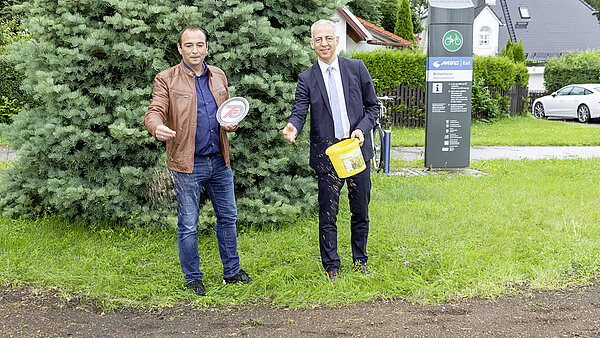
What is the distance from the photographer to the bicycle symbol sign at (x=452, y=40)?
9273mm

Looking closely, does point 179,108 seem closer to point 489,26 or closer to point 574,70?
point 574,70

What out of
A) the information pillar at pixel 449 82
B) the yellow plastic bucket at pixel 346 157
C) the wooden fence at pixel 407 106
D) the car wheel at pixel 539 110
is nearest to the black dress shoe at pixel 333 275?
the yellow plastic bucket at pixel 346 157

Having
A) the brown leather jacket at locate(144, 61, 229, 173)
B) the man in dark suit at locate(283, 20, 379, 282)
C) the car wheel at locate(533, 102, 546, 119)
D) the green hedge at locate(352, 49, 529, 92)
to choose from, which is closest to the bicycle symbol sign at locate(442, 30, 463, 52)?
the man in dark suit at locate(283, 20, 379, 282)

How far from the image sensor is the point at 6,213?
595 centimetres

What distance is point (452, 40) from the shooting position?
9297mm

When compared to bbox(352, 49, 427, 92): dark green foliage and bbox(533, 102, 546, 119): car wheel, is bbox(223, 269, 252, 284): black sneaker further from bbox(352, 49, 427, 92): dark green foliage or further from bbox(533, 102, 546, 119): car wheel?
bbox(533, 102, 546, 119): car wheel

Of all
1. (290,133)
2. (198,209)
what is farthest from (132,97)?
(290,133)

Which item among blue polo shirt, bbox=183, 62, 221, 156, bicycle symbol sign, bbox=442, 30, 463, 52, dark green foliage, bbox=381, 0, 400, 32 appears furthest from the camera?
dark green foliage, bbox=381, 0, 400, 32

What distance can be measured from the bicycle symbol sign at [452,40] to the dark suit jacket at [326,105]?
558cm

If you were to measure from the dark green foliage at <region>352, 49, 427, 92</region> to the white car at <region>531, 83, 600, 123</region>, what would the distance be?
23.4 feet

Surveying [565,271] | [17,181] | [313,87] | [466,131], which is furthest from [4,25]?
[565,271]

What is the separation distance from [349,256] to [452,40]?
227 inches

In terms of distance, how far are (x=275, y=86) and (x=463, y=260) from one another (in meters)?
2.53

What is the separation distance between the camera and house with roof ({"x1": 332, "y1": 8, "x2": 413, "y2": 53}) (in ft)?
77.6
